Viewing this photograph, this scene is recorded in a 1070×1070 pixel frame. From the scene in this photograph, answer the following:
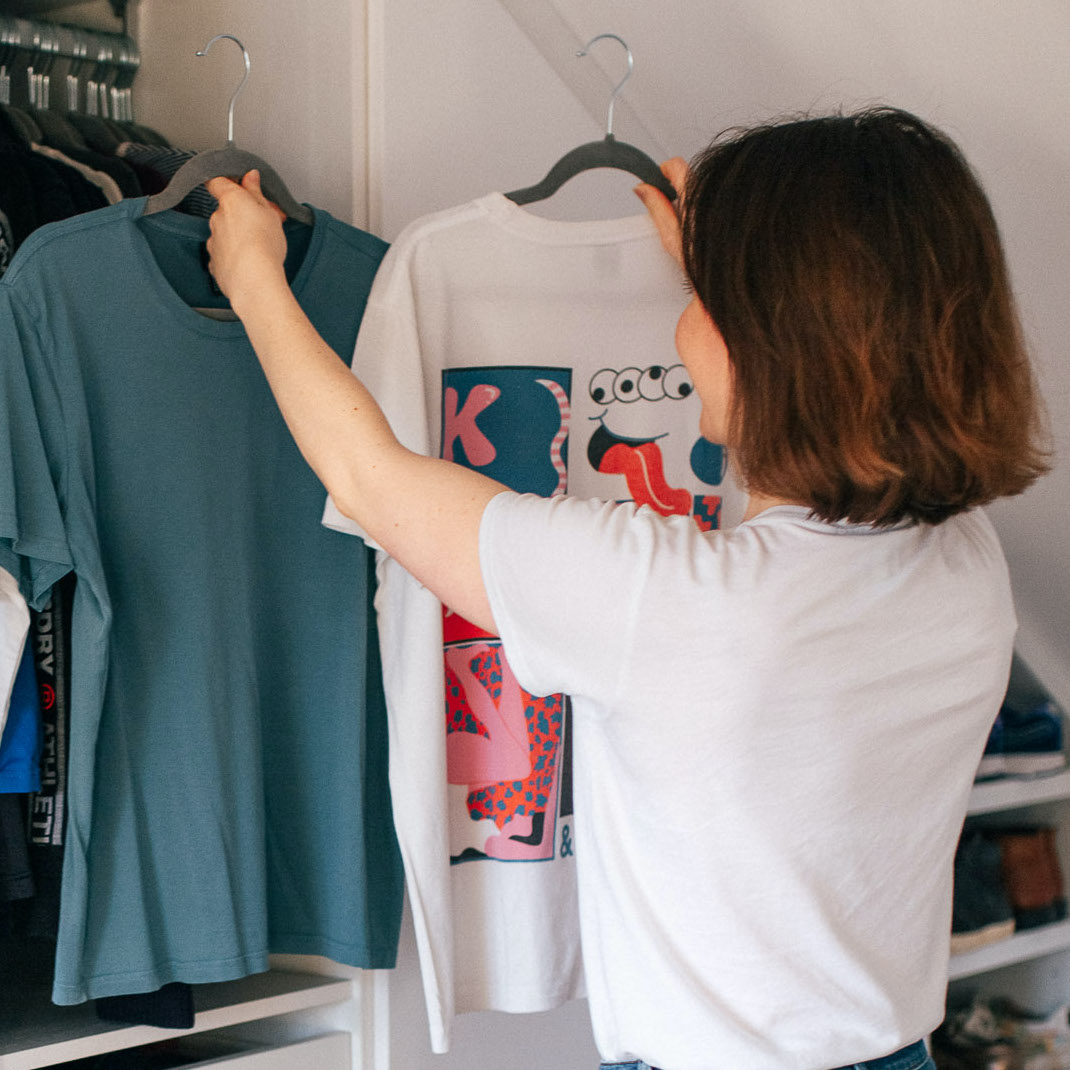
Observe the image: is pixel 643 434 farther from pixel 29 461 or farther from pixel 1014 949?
pixel 1014 949

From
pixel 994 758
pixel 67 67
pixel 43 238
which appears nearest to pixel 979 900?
pixel 994 758

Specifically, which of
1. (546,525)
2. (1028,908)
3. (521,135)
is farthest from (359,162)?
(1028,908)

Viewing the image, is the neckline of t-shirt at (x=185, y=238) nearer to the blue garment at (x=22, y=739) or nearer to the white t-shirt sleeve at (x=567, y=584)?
the blue garment at (x=22, y=739)

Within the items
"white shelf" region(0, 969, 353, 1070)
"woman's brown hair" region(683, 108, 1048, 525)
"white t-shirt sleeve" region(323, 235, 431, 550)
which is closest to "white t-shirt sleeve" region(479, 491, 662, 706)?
"woman's brown hair" region(683, 108, 1048, 525)

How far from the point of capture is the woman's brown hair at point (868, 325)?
0.82m

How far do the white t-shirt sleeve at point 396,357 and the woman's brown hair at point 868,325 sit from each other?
0.43 meters

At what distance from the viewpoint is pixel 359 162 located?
57.1 inches

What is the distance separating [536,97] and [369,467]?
3.02 feet

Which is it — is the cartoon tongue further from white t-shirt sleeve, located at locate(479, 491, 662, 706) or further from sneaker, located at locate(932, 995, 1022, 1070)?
sneaker, located at locate(932, 995, 1022, 1070)

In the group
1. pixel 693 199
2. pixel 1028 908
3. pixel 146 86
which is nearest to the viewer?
pixel 693 199

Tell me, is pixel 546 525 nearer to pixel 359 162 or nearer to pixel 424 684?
pixel 424 684

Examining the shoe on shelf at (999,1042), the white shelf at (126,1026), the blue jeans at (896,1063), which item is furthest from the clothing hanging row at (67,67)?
the shoe on shelf at (999,1042)

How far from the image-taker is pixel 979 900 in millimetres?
1992

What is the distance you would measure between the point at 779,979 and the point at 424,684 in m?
0.54
